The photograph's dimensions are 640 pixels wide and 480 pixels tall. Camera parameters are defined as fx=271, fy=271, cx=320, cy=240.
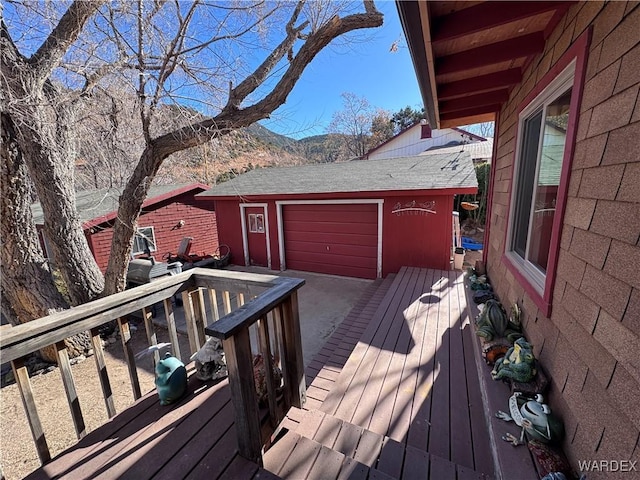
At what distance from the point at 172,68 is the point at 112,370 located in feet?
14.9

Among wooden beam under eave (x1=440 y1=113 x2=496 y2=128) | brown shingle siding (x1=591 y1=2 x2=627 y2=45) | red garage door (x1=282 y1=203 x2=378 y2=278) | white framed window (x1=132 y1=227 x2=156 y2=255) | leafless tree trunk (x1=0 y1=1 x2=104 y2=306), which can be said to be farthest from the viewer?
white framed window (x1=132 y1=227 x2=156 y2=255)

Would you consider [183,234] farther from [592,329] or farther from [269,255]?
[592,329]

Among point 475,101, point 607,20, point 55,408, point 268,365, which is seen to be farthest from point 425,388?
point 55,408

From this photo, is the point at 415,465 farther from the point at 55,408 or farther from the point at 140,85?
the point at 140,85

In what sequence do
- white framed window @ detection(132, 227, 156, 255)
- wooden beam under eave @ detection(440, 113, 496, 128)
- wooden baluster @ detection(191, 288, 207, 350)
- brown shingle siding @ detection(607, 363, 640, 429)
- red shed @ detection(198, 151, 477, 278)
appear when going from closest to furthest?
brown shingle siding @ detection(607, 363, 640, 429) → wooden baluster @ detection(191, 288, 207, 350) → wooden beam under eave @ detection(440, 113, 496, 128) → red shed @ detection(198, 151, 477, 278) → white framed window @ detection(132, 227, 156, 255)

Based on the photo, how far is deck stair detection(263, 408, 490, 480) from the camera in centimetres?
134

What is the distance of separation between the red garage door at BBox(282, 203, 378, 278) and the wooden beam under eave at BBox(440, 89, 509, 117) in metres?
2.83

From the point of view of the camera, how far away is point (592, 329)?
1.19 metres

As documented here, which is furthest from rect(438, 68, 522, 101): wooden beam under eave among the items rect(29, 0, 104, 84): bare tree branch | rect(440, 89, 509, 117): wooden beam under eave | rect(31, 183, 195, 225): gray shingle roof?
rect(31, 183, 195, 225): gray shingle roof

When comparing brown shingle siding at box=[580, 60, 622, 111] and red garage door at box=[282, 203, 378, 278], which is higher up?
brown shingle siding at box=[580, 60, 622, 111]

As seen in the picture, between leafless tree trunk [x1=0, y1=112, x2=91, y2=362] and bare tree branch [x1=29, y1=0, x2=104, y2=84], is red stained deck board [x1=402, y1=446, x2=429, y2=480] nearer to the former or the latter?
leafless tree trunk [x1=0, y1=112, x2=91, y2=362]

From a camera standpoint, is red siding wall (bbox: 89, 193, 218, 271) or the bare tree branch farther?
red siding wall (bbox: 89, 193, 218, 271)

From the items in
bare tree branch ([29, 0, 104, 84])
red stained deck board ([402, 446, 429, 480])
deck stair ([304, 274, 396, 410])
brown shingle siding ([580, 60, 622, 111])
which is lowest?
deck stair ([304, 274, 396, 410])

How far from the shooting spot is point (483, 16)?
5.03 ft
